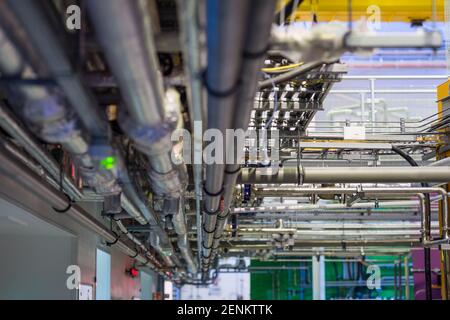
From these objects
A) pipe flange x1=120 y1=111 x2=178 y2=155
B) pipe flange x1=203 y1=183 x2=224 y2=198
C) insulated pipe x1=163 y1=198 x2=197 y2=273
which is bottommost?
insulated pipe x1=163 y1=198 x2=197 y2=273

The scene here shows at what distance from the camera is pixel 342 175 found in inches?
190

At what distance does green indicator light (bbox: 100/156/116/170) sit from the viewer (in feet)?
10.3

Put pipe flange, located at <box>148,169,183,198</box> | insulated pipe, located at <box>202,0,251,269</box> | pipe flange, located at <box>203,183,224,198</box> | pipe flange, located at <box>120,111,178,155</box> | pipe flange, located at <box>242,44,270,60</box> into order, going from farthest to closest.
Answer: pipe flange, located at <box>203,183,224,198</box> < pipe flange, located at <box>148,169,183,198</box> < pipe flange, located at <box>120,111,178,155</box> < pipe flange, located at <box>242,44,270,60</box> < insulated pipe, located at <box>202,0,251,269</box>

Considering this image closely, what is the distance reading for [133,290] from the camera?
12398mm

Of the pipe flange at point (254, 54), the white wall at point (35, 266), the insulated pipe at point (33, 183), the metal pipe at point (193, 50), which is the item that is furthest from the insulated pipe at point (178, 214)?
the pipe flange at point (254, 54)

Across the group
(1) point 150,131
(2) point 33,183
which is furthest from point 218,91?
(2) point 33,183

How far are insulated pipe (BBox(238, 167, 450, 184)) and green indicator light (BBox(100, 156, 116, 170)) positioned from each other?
1.61m

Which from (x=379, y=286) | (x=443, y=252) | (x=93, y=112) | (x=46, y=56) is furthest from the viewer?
(x=379, y=286)

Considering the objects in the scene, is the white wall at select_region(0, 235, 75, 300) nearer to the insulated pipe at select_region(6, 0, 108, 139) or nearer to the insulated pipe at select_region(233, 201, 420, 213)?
the insulated pipe at select_region(233, 201, 420, 213)

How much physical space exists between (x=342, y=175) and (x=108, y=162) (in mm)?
2190

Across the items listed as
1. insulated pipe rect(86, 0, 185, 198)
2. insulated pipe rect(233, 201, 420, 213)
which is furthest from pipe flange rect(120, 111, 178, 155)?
insulated pipe rect(233, 201, 420, 213)
